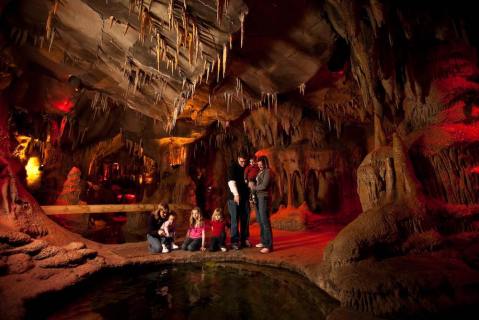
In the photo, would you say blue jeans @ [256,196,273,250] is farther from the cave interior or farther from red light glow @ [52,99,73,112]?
red light glow @ [52,99,73,112]

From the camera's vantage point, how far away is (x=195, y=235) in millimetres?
5547

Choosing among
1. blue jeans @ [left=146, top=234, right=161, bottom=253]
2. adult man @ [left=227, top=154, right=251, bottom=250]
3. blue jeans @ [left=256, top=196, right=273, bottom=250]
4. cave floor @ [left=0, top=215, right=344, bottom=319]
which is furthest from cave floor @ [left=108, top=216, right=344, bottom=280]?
adult man @ [left=227, top=154, right=251, bottom=250]

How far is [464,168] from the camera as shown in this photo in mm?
4676

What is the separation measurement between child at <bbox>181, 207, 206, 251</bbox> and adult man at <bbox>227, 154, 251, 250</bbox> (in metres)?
0.65

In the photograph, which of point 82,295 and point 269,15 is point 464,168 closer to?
point 269,15

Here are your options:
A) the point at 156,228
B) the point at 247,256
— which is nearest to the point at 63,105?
the point at 156,228

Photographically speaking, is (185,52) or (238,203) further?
(185,52)

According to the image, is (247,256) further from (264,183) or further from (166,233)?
(166,233)

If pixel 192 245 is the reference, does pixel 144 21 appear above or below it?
above

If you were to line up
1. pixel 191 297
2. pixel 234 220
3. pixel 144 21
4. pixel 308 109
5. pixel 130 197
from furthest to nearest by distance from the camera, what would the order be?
pixel 130 197, pixel 308 109, pixel 234 220, pixel 144 21, pixel 191 297

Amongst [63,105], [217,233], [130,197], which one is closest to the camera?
[217,233]

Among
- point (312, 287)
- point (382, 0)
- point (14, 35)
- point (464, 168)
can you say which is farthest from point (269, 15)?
point (14, 35)

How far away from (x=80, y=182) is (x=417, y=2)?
1579cm

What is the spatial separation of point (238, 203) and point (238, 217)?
1.19ft
